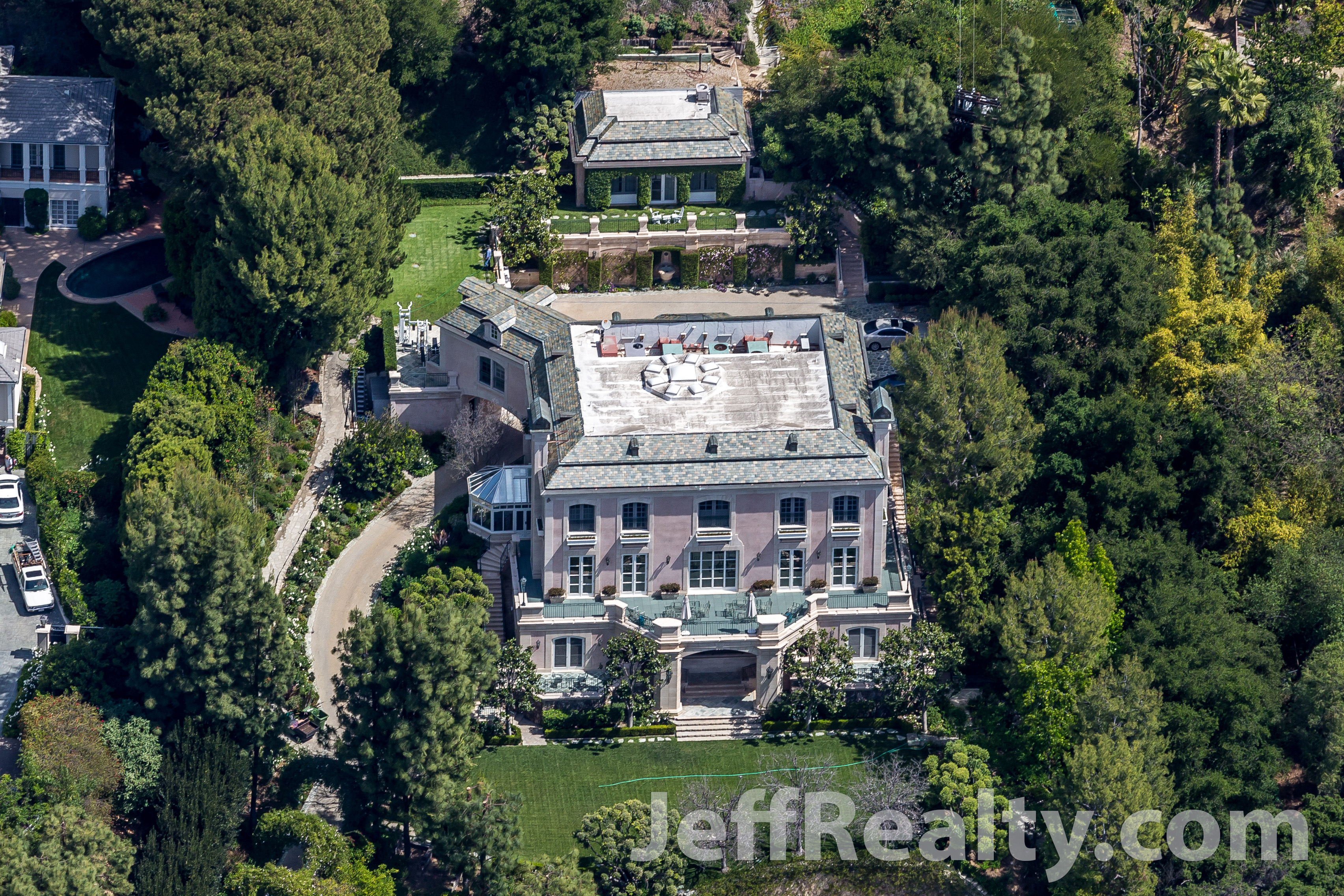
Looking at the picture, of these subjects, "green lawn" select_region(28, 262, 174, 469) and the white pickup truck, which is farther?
"green lawn" select_region(28, 262, 174, 469)

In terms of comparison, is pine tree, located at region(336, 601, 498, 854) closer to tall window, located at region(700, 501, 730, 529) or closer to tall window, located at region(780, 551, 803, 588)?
tall window, located at region(700, 501, 730, 529)

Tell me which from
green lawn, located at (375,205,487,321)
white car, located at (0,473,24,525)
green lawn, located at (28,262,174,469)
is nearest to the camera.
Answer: white car, located at (0,473,24,525)

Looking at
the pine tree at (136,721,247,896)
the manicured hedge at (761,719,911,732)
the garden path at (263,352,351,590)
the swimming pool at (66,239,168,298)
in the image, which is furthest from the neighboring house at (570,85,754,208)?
the pine tree at (136,721,247,896)

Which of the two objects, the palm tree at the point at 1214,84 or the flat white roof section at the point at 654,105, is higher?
the palm tree at the point at 1214,84

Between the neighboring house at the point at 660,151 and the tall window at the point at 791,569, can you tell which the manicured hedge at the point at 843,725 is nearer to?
the tall window at the point at 791,569

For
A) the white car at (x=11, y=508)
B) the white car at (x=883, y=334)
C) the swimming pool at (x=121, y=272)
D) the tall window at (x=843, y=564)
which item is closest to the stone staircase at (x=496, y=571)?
the tall window at (x=843, y=564)

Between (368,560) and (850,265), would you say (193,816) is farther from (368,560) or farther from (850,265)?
(850,265)
